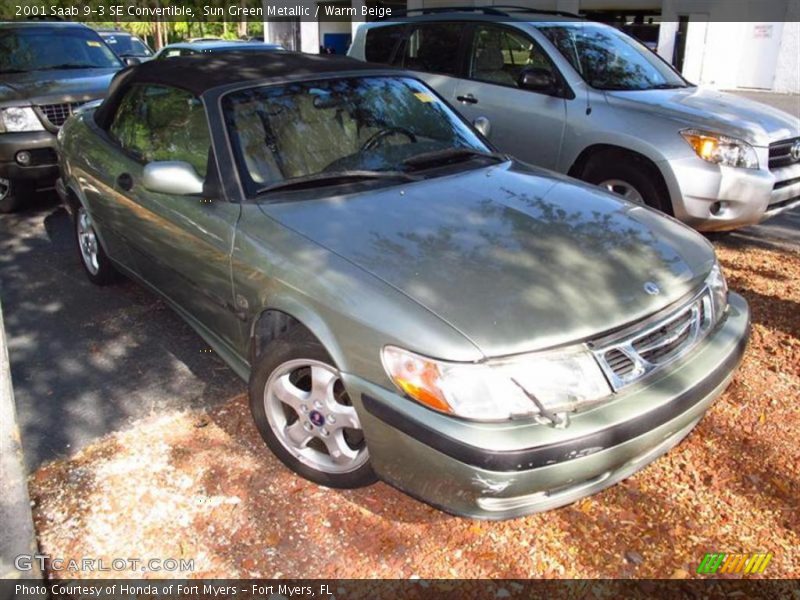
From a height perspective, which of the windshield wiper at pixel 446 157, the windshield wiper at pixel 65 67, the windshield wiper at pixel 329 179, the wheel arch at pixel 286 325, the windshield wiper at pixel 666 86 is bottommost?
the wheel arch at pixel 286 325

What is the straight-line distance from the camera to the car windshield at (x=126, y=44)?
14.6m

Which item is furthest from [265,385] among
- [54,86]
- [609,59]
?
[54,86]

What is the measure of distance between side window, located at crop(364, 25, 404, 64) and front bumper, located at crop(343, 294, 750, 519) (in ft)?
17.7

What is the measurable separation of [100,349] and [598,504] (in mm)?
2956

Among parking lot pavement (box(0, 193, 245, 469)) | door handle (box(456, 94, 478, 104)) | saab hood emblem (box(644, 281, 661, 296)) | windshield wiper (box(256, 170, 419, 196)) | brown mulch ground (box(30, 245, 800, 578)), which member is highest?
door handle (box(456, 94, 478, 104))

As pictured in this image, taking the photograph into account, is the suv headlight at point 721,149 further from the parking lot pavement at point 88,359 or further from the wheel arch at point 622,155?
the parking lot pavement at point 88,359

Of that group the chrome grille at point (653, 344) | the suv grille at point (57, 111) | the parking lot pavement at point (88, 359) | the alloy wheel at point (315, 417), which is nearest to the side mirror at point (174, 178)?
the alloy wheel at point (315, 417)

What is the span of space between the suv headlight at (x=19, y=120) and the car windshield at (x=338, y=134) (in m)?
4.28

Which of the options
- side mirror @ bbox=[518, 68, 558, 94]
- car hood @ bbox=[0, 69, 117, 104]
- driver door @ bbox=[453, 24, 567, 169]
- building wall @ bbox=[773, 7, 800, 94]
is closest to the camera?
side mirror @ bbox=[518, 68, 558, 94]

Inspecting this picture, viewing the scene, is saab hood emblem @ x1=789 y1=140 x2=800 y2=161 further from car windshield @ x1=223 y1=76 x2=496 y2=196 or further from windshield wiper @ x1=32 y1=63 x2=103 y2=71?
windshield wiper @ x1=32 y1=63 x2=103 y2=71

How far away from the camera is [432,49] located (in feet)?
22.0

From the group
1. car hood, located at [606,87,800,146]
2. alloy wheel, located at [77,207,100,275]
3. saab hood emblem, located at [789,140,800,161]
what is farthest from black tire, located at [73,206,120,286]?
saab hood emblem, located at [789,140,800,161]

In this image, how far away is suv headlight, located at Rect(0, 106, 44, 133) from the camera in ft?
21.2

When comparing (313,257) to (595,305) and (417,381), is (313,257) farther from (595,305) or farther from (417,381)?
(595,305)
